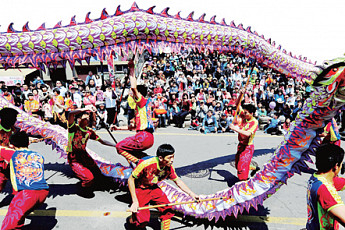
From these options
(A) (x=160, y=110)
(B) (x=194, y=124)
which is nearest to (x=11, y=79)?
(A) (x=160, y=110)

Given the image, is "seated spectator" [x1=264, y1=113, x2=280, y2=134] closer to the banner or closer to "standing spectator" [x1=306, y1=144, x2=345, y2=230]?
"standing spectator" [x1=306, y1=144, x2=345, y2=230]

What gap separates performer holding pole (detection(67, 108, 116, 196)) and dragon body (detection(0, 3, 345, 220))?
582 millimetres

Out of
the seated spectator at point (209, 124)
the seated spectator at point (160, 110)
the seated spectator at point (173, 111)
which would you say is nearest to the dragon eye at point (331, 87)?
the seated spectator at point (209, 124)

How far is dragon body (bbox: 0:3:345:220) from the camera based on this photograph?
277cm

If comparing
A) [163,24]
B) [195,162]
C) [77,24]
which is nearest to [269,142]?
[195,162]

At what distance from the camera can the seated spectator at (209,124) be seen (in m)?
8.25

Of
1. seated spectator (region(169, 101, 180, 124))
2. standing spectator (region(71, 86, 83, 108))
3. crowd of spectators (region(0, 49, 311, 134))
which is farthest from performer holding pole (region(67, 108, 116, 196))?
seated spectator (region(169, 101, 180, 124))

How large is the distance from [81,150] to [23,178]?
1370mm

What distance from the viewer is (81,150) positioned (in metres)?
4.29

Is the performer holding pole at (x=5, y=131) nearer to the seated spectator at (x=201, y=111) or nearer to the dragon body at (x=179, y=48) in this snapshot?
the dragon body at (x=179, y=48)

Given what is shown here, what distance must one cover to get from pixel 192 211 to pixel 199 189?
961 mm

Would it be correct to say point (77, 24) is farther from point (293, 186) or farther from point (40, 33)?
point (293, 186)

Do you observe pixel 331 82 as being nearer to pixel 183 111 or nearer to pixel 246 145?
pixel 246 145

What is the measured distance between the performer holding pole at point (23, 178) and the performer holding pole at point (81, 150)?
1090mm
